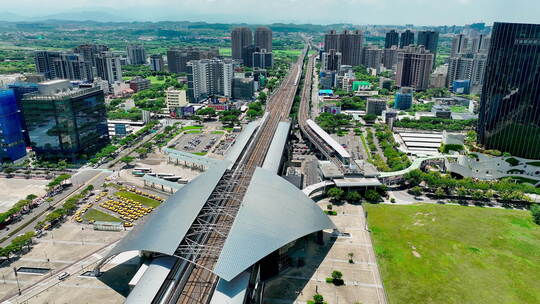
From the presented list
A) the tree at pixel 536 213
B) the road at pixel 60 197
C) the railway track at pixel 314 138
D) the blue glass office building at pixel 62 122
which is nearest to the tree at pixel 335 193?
the railway track at pixel 314 138

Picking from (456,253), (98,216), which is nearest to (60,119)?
(98,216)

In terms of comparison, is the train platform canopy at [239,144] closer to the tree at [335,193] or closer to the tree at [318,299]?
the tree at [335,193]

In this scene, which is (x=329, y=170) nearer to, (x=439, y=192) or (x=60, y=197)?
(x=439, y=192)

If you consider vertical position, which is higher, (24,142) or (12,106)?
(12,106)

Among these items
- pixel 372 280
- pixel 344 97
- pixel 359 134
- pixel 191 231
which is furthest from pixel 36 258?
pixel 344 97

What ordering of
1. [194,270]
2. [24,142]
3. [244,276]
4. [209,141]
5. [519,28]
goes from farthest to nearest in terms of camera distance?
[209,141] → [24,142] → [519,28] → [194,270] → [244,276]

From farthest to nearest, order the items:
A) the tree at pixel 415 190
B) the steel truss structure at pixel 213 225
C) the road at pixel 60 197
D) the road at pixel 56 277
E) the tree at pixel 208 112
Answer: the tree at pixel 208 112 < the tree at pixel 415 190 < the road at pixel 60 197 < the road at pixel 56 277 < the steel truss structure at pixel 213 225

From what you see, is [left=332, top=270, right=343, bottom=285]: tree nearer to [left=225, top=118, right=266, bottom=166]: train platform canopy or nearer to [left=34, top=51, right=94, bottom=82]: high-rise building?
[left=225, top=118, right=266, bottom=166]: train platform canopy

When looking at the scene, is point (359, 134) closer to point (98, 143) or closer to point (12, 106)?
point (98, 143)
